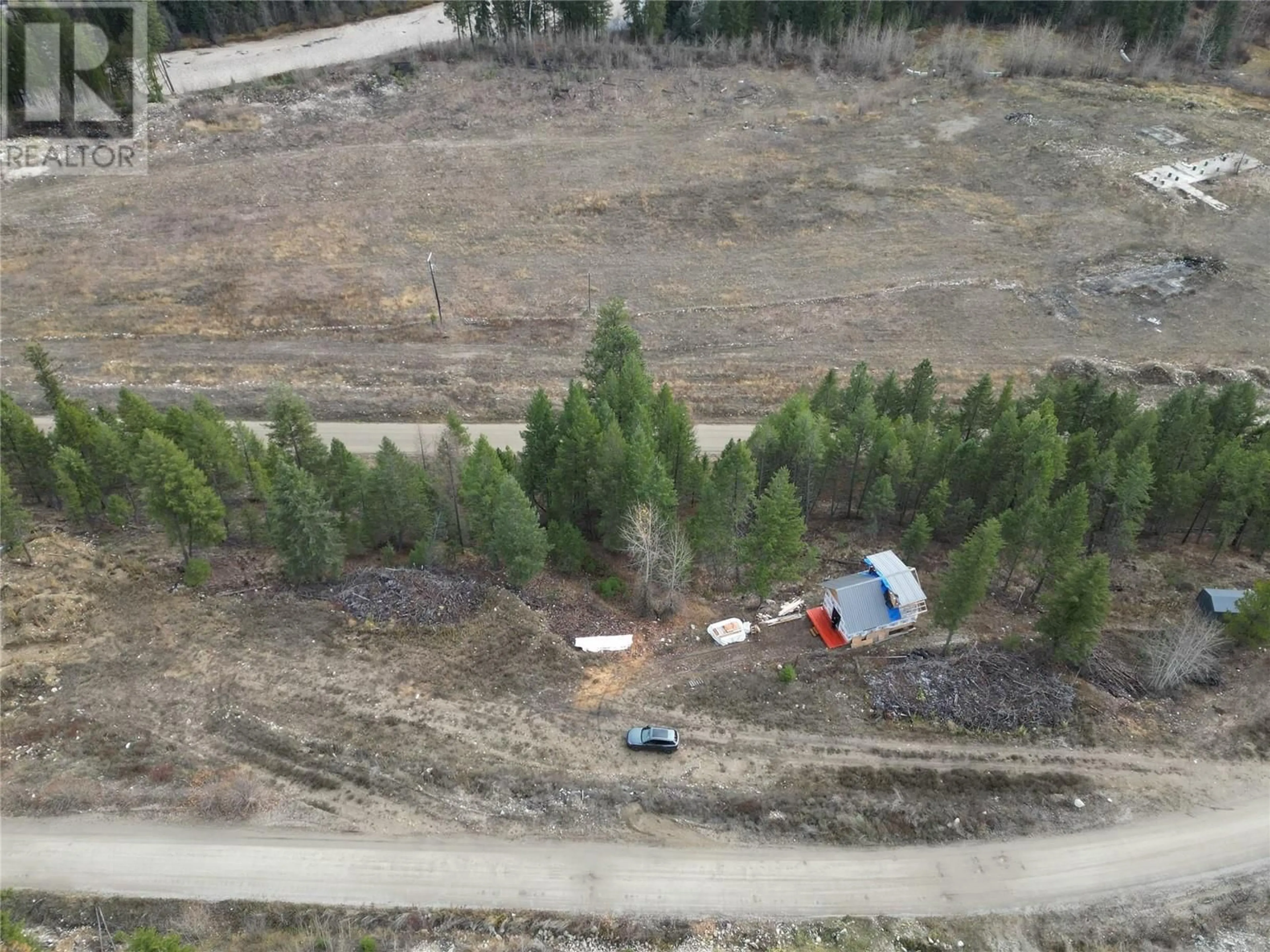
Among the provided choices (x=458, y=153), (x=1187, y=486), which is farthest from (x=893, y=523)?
(x=458, y=153)

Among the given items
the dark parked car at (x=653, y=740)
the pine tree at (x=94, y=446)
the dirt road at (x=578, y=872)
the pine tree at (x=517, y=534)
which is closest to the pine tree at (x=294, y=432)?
the pine tree at (x=94, y=446)

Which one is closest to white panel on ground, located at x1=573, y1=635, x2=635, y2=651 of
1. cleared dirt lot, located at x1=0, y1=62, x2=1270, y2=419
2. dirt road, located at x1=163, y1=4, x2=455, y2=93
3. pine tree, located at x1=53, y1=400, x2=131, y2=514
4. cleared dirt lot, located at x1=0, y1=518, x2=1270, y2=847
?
cleared dirt lot, located at x1=0, y1=518, x2=1270, y2=847

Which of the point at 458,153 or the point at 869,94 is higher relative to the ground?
the point at 869,94

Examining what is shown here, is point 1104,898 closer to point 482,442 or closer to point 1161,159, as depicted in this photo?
point 482,442

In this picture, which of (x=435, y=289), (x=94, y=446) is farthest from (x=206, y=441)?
(x=435, y=289)

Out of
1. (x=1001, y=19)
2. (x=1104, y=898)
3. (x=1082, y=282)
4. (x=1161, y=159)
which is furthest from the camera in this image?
(x=1001, y=19)

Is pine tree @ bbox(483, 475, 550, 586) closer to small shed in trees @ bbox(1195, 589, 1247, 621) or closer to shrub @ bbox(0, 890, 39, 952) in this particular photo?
shrub @ bbox(0, 890, 39, 952)
